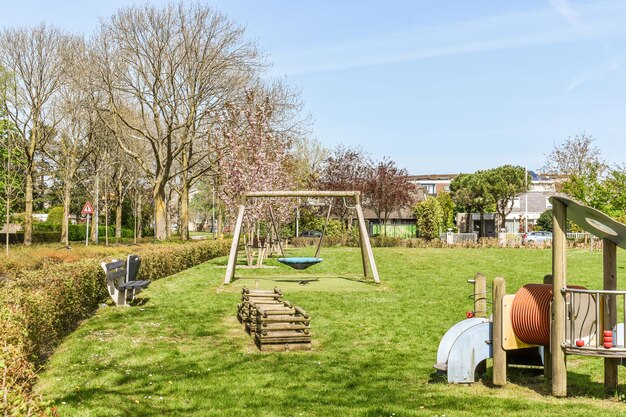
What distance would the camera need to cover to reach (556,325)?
26.7ft

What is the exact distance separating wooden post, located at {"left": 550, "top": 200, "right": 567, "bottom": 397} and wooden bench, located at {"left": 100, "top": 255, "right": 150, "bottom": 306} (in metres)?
9.92

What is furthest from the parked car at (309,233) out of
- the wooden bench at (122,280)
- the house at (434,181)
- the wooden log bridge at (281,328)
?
the house at (434,181)

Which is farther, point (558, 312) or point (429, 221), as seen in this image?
point (429, 221)

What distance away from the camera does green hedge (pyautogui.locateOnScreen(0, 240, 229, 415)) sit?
19.7ft

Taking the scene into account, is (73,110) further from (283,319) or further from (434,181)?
(434,181)

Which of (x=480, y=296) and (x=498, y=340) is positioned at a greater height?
(x=480, y=296)

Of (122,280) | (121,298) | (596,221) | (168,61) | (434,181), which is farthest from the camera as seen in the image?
(434,181)

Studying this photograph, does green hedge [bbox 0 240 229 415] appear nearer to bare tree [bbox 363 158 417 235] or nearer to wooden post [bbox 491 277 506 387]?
wooden post [bbox 491 277 506 387]

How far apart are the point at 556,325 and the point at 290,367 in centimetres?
397

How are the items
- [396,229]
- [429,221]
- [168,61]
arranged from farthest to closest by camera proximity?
[396,229] → [429,221] → [168,61]

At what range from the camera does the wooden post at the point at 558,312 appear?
26.6ft

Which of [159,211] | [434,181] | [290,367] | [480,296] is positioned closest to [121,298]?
[290,367]

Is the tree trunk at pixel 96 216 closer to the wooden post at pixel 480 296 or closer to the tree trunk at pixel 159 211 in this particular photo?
the tree trunk at pixel 159 211

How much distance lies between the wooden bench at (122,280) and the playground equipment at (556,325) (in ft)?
27.7
